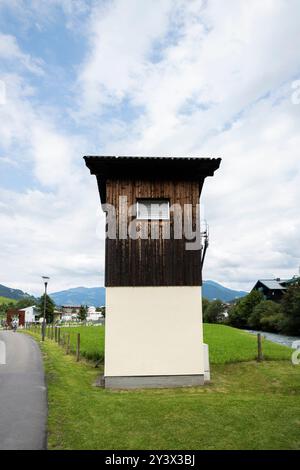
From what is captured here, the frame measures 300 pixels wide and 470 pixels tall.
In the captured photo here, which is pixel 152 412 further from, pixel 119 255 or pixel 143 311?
pixel 119 255

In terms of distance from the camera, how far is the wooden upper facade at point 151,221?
477 inches

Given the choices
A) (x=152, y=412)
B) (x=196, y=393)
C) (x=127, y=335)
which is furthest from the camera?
(x=127, y=335)

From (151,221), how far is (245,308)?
56840 mm

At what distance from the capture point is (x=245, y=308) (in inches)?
2552

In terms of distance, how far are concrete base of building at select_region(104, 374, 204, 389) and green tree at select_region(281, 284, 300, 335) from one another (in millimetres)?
36475

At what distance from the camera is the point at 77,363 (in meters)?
16.6

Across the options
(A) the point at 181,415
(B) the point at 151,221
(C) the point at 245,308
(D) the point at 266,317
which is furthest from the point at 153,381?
(C) the point at 245,308

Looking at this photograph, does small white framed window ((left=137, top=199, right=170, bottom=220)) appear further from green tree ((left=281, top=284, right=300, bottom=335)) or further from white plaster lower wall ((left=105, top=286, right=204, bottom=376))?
green tree ((left=281, top=284, right=300, bottom=335))

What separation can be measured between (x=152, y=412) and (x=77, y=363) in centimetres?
882

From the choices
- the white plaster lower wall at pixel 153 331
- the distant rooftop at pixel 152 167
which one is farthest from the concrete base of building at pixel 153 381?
the distant rooftop at pixel 152 167

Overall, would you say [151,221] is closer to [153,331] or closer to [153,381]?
[153,331]

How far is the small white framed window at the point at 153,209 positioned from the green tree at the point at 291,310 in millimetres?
37059

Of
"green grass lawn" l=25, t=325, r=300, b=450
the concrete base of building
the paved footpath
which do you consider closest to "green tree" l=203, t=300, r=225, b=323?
the paved footpath
